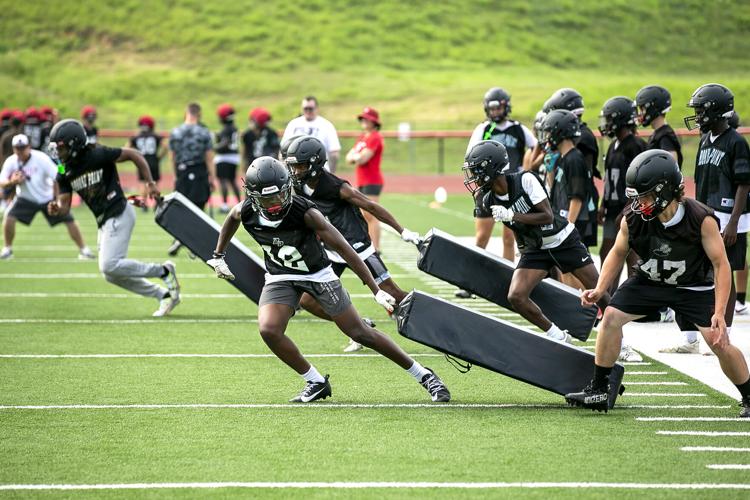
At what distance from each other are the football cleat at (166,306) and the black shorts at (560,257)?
165 inches

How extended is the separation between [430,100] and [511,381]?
4231 centimetres

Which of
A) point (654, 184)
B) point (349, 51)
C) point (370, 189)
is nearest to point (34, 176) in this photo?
point (370, 189)

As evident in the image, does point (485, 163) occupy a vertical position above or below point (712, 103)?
below

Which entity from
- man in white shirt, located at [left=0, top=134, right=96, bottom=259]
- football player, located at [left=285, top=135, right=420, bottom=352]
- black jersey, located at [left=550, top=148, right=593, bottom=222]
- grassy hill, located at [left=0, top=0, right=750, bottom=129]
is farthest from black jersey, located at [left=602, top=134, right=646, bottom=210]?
grassy hill, located at [left=0, top=0, right=750, bottom=129]

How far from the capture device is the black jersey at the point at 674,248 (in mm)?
6719

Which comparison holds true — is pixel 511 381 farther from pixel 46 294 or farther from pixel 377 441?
pixel 46 294

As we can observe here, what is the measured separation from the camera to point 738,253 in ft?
30.9

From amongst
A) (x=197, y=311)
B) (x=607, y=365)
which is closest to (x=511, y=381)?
(x=607, y=365)

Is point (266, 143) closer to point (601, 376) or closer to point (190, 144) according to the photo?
A: point (190, 144)

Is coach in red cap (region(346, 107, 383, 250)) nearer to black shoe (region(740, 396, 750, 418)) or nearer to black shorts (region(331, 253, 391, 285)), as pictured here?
black shorts (region(331, 253, 391, 285))

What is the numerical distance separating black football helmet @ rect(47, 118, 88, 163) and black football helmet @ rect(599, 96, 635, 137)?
16.0ft

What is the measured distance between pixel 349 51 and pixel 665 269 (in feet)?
177

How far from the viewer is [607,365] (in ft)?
23.1

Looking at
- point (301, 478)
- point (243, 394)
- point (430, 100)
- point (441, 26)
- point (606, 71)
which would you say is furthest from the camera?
point (441, 26)
